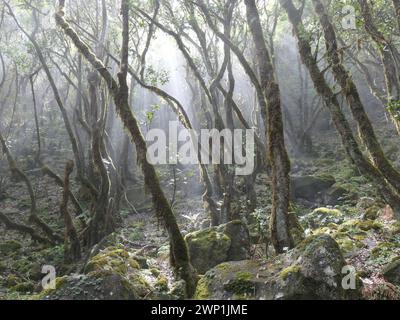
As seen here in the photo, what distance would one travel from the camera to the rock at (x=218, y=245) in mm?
9211

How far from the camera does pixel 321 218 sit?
1167 centimetres

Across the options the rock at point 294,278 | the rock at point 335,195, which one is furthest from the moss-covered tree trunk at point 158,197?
the rock at point 335,195

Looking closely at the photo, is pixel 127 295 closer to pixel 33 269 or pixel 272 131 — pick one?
pixel 272 131

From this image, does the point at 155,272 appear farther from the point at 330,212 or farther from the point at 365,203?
the point at 365,203

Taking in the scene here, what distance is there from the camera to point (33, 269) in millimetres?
10984

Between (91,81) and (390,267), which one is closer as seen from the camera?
(390,267)

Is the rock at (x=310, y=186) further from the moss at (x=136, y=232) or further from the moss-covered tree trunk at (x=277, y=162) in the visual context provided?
the moss-covered tree trunk at (x=277, y=162)

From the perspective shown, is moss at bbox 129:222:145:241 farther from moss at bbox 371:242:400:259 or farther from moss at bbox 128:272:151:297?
moss at bbox 371:242:400:259

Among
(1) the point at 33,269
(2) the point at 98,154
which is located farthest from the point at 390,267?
(1) the point at 33,269

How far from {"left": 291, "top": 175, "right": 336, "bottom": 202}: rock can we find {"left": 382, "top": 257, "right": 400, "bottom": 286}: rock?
34.2 feet

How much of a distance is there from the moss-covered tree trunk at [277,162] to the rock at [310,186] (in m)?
9.33

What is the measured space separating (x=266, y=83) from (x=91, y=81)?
7169mm

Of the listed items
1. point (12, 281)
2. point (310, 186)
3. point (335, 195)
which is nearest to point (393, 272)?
point (12, 281)

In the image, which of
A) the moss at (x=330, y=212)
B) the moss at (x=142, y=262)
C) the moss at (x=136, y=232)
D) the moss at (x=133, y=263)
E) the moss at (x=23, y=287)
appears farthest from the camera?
the moss at (x=136, y=232)
